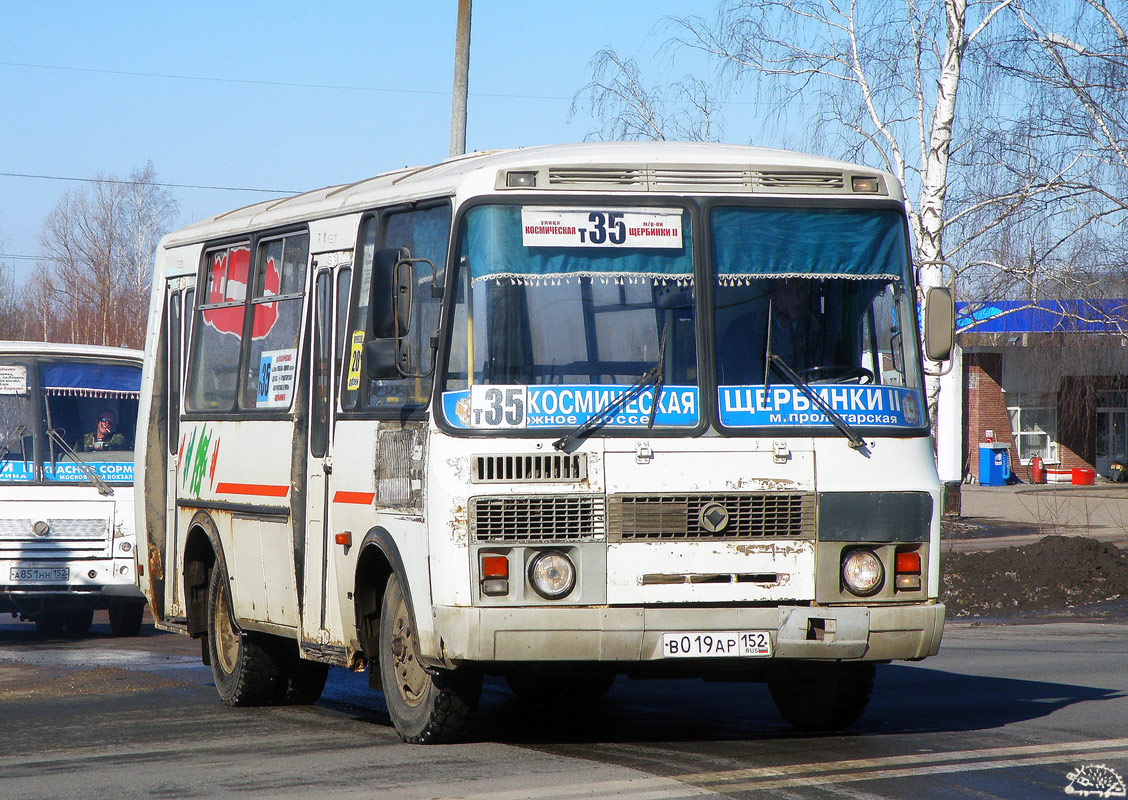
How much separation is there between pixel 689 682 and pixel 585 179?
4.80m

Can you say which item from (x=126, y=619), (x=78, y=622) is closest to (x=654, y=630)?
(x=126, y=619)

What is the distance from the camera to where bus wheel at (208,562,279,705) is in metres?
10.4

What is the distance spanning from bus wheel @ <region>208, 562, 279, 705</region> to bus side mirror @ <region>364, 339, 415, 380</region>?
2.96 metres

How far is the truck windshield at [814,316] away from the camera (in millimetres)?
7828

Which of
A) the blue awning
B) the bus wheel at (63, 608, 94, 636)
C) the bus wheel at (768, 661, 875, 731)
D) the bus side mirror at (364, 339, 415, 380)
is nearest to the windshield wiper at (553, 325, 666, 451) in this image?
the bus side mirror at (364, 339, 415, 380)

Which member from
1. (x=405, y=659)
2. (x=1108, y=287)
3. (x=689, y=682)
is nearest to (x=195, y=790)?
(x=405, y=659)

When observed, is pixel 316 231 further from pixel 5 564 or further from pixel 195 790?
pixel 5 564

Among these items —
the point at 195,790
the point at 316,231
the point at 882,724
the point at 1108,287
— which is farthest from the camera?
the point at 1108,287

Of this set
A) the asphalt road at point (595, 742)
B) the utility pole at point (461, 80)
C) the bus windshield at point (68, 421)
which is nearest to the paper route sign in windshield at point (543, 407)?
the asphalt road at point (595, 742)

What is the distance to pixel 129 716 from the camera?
991cm

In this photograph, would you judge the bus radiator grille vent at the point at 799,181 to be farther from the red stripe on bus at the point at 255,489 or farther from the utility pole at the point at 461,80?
the utility pole at the point at 461,80

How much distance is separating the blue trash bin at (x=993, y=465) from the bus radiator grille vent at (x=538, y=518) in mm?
40148

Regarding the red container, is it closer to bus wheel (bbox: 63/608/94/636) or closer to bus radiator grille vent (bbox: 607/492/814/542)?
bus wheel (bbox: 63/608/94/636)

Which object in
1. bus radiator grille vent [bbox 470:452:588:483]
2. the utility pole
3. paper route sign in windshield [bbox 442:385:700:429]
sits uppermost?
the utility pole
